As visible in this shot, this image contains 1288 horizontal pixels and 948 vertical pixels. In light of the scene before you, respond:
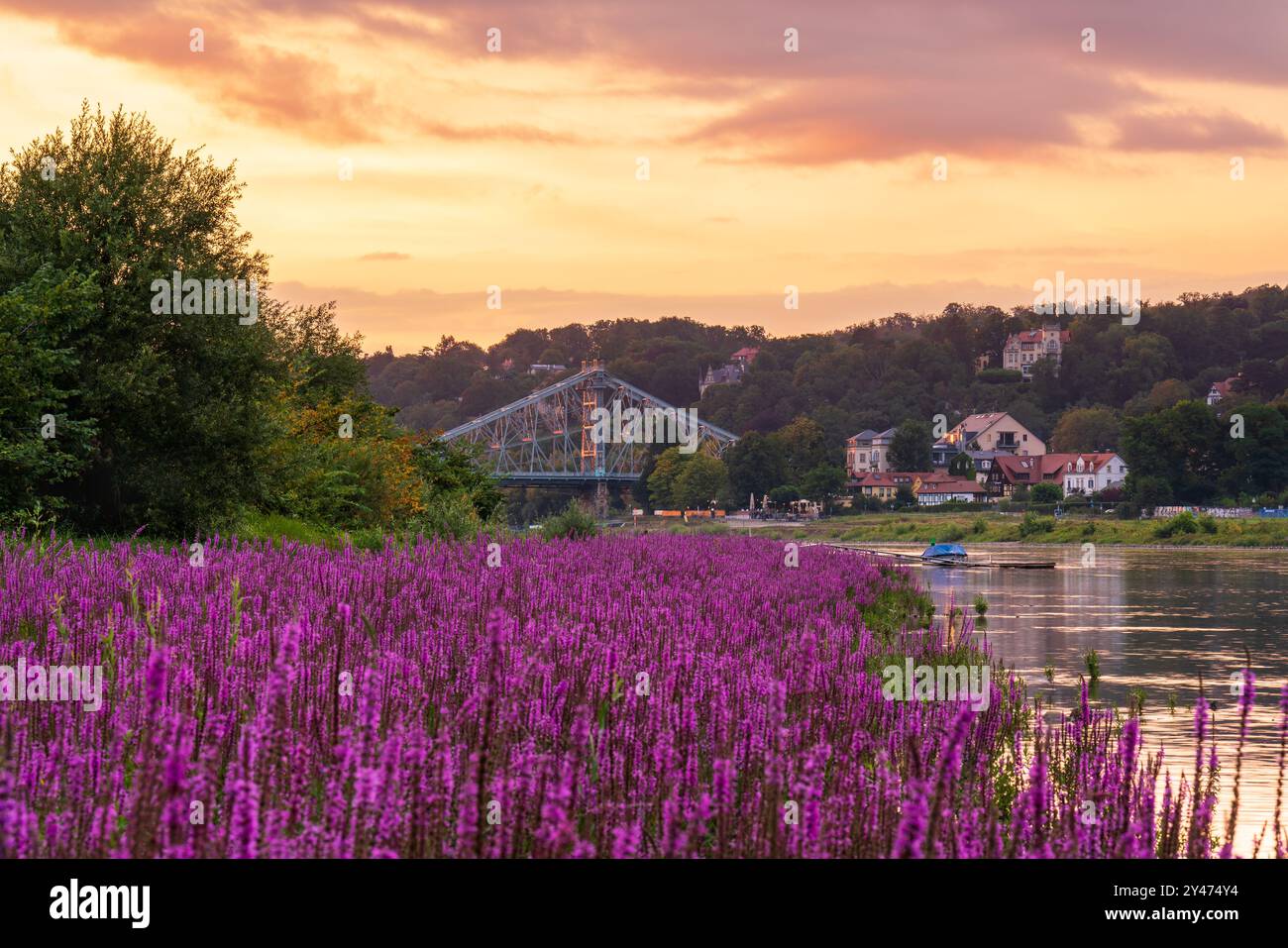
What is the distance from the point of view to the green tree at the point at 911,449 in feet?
527

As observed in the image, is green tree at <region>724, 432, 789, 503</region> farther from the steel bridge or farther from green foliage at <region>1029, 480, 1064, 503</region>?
A: green foliage at <region>1029, 480, 1064, 503</region>

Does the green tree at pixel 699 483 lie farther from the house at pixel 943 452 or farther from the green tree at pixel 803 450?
the house at pixel 943 452

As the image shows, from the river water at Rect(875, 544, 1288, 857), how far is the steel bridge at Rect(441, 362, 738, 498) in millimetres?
92534

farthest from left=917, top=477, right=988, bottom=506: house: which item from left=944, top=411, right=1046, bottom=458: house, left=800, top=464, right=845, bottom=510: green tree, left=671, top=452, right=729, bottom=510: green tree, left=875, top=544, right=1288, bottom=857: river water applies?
left=875, top=544, right=1288, bottom=857: river water

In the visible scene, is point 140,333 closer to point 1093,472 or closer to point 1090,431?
point 1093,472

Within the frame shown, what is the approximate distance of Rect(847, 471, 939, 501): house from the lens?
145750 mm

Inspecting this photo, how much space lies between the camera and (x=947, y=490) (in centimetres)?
14600

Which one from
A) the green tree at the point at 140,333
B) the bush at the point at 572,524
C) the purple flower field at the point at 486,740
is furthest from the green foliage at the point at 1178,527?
the purple flower field at the point at 486,740

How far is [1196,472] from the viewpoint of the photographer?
11700 centimetres

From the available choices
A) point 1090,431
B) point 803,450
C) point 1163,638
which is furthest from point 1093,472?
point 1163,638

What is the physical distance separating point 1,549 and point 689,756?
10.5 m
